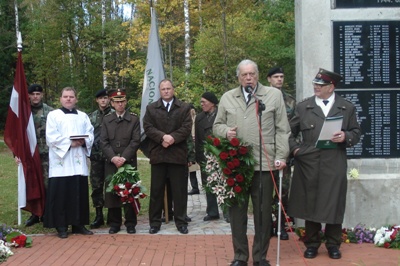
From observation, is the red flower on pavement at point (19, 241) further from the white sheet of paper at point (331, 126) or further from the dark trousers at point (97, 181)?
the white sheet of paper at point (331, 126)

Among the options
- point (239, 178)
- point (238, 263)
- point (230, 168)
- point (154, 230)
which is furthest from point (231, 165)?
point (154, 230)

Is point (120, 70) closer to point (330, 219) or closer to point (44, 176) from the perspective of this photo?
point (44, 176)

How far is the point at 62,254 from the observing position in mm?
7449

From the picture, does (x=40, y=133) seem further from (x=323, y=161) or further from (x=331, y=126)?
(x=331, y=126)

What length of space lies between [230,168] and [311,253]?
1.57 meters

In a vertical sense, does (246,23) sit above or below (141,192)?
above

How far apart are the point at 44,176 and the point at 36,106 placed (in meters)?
1.15

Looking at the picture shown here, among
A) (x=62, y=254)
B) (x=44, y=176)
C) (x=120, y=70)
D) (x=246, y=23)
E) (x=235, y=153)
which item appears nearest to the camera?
(x=235, y=153)

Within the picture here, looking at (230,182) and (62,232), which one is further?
(62,232)

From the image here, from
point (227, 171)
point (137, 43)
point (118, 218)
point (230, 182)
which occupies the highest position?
point (137, 43)

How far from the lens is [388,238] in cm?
755

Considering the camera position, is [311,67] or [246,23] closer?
[311,67]

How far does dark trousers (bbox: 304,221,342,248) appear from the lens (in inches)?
279

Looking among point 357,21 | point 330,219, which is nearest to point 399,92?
point 357,21
